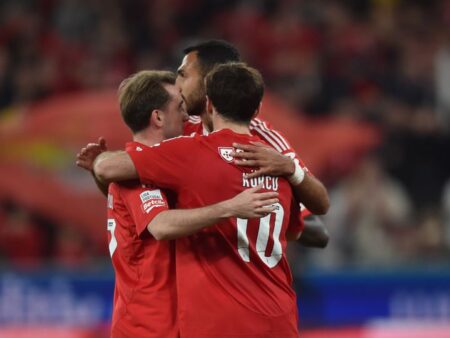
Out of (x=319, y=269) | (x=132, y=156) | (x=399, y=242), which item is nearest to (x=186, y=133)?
(x=132, y=156)

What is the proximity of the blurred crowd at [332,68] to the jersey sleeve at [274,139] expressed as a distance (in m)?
4.95

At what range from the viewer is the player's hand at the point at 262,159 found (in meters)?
4.30

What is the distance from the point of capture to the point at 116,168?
436 centimetres

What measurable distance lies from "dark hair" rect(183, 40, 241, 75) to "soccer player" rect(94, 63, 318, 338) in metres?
0.50

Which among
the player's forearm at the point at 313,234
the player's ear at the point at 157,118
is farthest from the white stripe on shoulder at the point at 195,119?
the player's forearm at the point at 313,234

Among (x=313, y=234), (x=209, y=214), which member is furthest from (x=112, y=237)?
(x=313, y=234)

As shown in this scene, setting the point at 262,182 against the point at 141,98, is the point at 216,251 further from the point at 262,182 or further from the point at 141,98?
the point at 141,98

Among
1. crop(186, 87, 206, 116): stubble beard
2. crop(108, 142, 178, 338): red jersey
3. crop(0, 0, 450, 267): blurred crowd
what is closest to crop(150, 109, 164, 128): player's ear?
crop(108, 142, 178, 338): red jersey

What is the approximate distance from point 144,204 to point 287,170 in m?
0.58

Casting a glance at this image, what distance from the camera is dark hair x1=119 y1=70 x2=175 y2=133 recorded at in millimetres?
4547

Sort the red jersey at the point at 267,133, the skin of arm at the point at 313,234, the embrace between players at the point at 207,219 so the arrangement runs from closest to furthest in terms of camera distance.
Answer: the embrace between players at the point at 207,219 < the red jersey at the point at 267,133 < the skin of arm at the point at 313,234

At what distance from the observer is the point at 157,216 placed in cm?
427

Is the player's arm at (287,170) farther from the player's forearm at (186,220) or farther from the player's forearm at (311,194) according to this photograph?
the player's forearm at (186,220)

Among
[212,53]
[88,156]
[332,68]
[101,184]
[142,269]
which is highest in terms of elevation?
[332,68]
